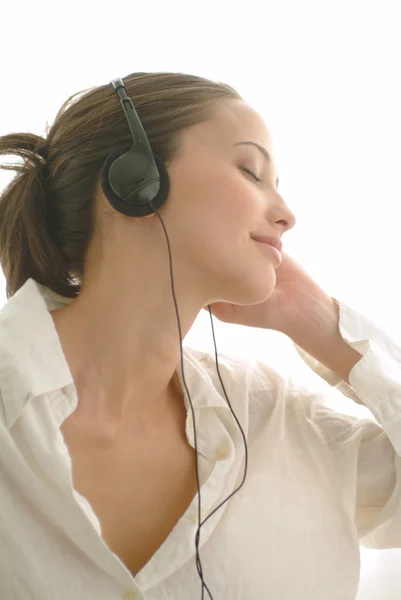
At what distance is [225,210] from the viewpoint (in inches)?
38.4

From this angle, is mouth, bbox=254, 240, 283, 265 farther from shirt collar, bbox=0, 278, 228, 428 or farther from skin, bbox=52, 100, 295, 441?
shirt collar, bbox=0, 278, 228, 428

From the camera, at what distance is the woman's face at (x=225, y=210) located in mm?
972

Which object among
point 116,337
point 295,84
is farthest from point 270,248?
point 295,84

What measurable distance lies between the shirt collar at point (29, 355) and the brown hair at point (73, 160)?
2.8 inches

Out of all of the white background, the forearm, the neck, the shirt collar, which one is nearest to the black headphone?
the neck

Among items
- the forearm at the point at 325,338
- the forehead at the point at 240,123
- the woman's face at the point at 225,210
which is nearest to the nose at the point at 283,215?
the woman's face at the point at 225,210

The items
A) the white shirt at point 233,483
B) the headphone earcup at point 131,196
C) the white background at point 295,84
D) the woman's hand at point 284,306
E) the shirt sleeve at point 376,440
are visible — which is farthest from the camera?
the white background at point 295,84

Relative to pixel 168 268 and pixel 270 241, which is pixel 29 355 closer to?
pixel 168 268

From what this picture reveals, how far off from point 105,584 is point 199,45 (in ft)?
3.71

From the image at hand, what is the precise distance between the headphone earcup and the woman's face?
0.03 m

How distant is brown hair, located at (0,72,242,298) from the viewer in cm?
104

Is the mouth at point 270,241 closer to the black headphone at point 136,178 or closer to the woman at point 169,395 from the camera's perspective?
the woman at point 169,395

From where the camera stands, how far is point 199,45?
140 centimetres

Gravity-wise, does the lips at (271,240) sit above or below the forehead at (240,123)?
below
